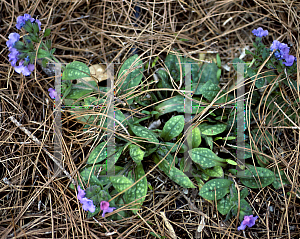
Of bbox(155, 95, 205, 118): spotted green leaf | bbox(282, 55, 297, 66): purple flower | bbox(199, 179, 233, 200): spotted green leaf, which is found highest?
bbox(282, 55, 297, 66): purple flower

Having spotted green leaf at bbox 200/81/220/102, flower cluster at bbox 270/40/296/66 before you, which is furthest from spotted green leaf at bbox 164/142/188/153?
flower cluster at bbox 270/40/296/66

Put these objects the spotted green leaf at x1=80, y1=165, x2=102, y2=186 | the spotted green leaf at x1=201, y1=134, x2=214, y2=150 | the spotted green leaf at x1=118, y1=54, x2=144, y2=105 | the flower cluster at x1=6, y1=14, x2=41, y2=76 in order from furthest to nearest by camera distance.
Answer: the spotted green leaf at x1=118, y1=54, x2=144, y2=105 → the spotted green leaf at x1=201, y1=134, x2=214, y2=150 → the spotted green leaf at x1=80, y1=165, x2=102, y2=186 → the flower cluster at x1=6, y1=14, x2=41, y2=76

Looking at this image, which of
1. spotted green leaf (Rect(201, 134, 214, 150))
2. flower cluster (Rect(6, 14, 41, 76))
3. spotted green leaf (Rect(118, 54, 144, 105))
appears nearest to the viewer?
flower cluster (Rect(6, 14, 41, 76))

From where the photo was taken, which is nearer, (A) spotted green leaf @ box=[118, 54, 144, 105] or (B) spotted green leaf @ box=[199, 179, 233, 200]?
(B) spotted green leaf @ box=[199, 179, 233, 200]

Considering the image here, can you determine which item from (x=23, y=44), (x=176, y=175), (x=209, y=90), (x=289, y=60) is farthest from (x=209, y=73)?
(x=23, y=44)

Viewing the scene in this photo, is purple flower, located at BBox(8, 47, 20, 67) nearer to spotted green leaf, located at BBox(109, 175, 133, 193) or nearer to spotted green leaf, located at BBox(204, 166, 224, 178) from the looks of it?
spotted green leaf, located at BBox(109, 175, 133, 193)

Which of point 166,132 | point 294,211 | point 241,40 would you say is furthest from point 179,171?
point 241,40

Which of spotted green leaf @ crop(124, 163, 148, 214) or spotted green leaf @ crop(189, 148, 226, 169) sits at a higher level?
spotted green leaf @ crop(189, 148, 226, 169)

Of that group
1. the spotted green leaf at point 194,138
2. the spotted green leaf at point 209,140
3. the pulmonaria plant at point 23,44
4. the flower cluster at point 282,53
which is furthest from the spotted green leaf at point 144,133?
the flower cluster at point 282,53
